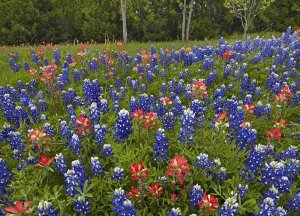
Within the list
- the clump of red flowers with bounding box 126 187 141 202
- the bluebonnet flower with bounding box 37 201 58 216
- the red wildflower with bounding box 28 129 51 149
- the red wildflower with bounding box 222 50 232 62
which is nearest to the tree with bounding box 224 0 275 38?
the red wildflower with bounding box 222 50 232 62

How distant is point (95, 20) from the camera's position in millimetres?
20641

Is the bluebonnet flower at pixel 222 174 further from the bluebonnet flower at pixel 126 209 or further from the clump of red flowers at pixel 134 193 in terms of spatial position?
the bluebonnet flower at pixel 126 209

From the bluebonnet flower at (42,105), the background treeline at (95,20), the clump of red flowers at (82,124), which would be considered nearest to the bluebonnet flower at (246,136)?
the clump of red flowers at (82,124)

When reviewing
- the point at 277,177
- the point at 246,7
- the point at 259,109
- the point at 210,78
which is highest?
the point at 246,7

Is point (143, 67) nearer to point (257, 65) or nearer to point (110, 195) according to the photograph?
point (257, 65)

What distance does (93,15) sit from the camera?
20.7 meters

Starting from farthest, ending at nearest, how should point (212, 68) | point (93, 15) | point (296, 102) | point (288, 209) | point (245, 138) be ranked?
1. point (93, 15)
2. point (212, 68)
3. point (296, 102)
4. point (245, 138)
5. point (288, 209)

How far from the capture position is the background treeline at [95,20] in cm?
2057

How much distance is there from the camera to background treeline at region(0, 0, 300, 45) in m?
20.6

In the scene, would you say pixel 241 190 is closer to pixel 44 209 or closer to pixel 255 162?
pixel 255 162

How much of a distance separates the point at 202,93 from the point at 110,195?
2458mm

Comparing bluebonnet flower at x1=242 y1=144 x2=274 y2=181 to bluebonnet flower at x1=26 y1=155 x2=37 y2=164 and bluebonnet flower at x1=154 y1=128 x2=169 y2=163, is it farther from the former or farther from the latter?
bluebonnet flower at x1=26 y1=155 x2=37 y2=164

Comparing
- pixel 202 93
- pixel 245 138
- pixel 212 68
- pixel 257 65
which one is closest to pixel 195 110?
pixel 202 93

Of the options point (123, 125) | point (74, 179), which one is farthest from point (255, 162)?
point (74, 179)
